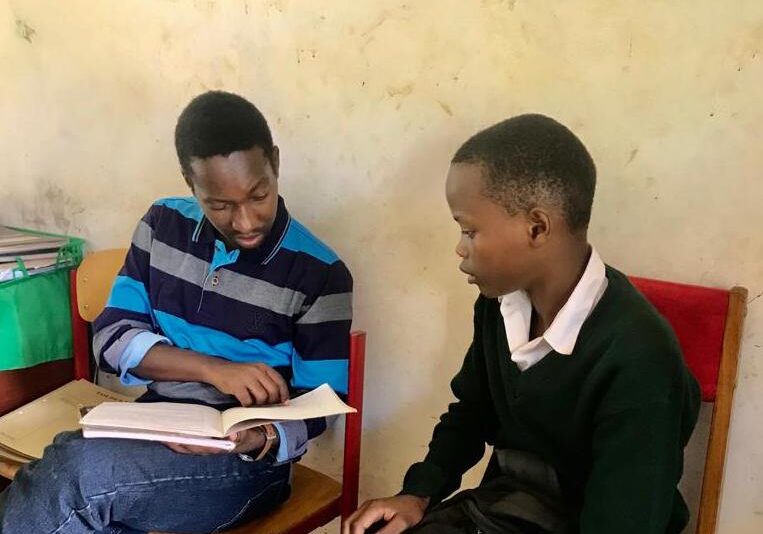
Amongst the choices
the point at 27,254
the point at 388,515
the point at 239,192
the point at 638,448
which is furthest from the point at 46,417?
the point at 638,448

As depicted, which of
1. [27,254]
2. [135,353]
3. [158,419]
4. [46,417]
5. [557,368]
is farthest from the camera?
[27,254]

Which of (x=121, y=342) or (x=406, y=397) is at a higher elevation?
(x=121, y=342)

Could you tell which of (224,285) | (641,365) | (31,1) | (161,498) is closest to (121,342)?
(224,285)

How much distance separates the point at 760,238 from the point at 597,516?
1.63 ft

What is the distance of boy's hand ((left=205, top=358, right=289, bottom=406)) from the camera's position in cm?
122

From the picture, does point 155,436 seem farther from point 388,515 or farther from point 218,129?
point 218,129

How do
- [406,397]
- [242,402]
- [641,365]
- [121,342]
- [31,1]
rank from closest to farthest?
[641,365] < [242,402] < [121,342] < [406,397] < [31,1]

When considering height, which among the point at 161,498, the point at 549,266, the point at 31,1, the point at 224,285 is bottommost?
the point at 161,498

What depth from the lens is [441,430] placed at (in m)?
1.18

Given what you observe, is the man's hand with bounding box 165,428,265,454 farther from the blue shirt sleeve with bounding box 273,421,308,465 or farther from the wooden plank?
the wooden plank

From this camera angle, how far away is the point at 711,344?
3.64 ft

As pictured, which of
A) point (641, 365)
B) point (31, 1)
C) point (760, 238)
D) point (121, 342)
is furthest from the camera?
point (31, 1)

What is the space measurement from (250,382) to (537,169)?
60cm

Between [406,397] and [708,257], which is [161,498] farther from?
A: [708,257]
